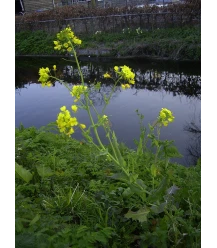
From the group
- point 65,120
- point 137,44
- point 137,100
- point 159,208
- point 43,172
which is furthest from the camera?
point 137,44

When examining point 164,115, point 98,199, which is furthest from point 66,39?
point 98,199

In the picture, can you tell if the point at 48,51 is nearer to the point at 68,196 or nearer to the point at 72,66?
the point at 72,66

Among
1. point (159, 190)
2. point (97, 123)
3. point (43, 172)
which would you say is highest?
point (97, 123)

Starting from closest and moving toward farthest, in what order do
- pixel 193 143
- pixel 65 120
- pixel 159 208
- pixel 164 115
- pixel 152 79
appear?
1. pixel 159 208
2. pixel 65 120
3. pixel 164 115
4. pixel 193 143
5. pixel 152 79

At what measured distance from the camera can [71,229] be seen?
171cm

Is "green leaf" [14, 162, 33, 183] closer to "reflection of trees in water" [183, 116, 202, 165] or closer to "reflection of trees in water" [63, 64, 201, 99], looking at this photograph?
"reflection of trees in water" [183, 116, 202, 165]

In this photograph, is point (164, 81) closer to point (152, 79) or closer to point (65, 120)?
point (152, 79)

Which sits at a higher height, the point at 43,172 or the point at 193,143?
the point at 43,172

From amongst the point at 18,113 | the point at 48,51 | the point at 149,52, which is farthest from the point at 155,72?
the point at 48,51

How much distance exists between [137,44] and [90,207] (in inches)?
433

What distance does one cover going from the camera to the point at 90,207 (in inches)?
82.7

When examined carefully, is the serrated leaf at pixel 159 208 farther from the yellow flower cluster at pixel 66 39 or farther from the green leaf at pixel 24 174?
→ the yellow flower cluster at pixel 66 39

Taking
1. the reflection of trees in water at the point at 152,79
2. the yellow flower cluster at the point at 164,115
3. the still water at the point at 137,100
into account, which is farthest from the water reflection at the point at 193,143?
the yellow flower cluster at the point at 164,115

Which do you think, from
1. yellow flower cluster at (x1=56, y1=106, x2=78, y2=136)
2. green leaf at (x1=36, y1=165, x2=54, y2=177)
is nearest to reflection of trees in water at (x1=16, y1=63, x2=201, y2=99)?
green leaf at (x1=36, y1=165, x2=54, y2=177)
